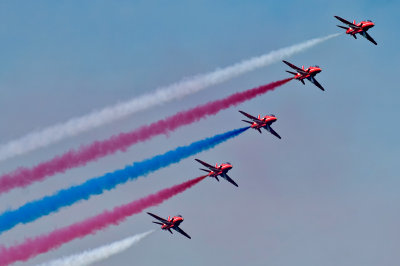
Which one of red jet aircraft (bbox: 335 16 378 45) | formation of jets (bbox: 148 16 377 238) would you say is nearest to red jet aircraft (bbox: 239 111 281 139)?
formation of jets (bbox: 148 16 377 238)

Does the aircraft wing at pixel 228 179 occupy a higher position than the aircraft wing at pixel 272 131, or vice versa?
the aircraft wing at pixel 272 131

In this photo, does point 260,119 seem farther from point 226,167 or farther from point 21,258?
point 21,258

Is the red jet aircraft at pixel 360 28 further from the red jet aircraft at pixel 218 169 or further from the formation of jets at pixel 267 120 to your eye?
the red jet aircraft at pixel 218 169

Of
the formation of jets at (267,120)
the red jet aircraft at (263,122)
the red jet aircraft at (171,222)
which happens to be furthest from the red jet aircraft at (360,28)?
the red jet aircraft at (171,222)

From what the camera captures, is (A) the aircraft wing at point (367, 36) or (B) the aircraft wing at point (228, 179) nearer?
(A) the aircraft wing at point (367, 36)

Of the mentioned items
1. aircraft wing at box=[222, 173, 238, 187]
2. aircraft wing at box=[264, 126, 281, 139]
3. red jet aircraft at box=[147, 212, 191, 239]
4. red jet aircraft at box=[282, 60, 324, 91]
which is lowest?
red jet aircraft at box=[147, 212, 191, 239]

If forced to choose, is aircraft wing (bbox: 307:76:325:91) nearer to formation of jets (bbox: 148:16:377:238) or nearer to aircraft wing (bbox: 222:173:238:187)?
formation of jets (bbox: 148:16:377:238)

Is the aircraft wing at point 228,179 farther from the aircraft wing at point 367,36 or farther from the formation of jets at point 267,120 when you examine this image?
the aircraft wing at point 367,36

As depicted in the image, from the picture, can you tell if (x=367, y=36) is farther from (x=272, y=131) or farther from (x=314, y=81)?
(x=272, y=131)

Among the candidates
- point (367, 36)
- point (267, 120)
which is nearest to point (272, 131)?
point (267, 120)

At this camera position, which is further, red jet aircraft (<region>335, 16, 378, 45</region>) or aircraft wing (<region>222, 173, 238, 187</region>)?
aircraft wing (<region>222, 173, 238, 187</region>)

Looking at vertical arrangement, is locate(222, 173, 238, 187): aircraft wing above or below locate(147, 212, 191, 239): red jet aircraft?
above

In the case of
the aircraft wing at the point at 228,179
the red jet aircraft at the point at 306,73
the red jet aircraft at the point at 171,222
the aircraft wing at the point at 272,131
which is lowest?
the red jet aircraft at the point at 171,222

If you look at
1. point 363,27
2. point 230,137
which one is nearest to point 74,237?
point 230,137
